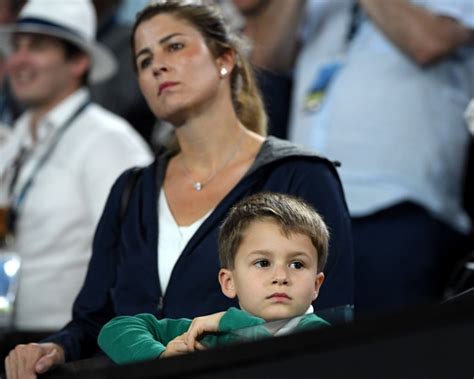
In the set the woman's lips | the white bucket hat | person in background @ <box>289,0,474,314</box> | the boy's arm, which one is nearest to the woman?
the woman's lips

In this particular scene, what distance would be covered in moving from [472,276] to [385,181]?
676mm

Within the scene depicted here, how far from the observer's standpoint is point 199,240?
1.99 meters

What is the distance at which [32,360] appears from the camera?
6.45ft

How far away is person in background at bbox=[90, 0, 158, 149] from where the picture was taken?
411 cm

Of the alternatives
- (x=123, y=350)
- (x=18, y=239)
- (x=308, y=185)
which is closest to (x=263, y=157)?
(x=308, y=185)

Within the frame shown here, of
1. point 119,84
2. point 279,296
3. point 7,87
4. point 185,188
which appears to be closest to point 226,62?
point 185,188

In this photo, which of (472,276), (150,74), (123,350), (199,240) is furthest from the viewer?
(472,276)

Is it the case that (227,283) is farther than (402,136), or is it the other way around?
(402,136)

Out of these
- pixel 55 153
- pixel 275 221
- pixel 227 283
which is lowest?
pixel 55 153

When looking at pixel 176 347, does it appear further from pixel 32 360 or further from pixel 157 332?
pixel 32 360

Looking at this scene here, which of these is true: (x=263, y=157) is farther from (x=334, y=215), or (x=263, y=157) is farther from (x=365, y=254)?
(x=365, y=254)

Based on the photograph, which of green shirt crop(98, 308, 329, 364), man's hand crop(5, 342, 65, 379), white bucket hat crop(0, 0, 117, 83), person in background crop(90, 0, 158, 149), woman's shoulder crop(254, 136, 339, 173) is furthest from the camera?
person in background crop(90, 0, 158, 149)

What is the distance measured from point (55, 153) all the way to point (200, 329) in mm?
1889

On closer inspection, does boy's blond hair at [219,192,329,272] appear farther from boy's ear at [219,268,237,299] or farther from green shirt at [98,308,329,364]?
green shirt at [98,308,329,364]
